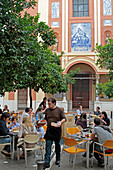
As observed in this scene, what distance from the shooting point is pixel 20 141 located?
23.0 ft

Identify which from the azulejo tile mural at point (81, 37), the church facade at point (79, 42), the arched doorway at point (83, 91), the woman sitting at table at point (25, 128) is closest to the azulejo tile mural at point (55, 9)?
the church facade at point (79, 42)

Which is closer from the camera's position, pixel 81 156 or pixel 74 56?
pixel 81 156

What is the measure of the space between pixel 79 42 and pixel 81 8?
3736 mm

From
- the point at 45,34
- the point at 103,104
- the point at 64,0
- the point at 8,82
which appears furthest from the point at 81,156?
the point at 64,0

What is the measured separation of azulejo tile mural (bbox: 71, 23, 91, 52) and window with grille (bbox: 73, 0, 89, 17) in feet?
4.07

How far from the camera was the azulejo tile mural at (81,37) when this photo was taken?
2145 centimetres

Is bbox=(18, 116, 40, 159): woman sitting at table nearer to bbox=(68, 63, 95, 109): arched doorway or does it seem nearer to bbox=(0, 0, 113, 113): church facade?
bbox=(0, 0, 113, 113): church facade

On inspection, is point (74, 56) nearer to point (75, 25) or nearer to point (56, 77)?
point (75, 25)

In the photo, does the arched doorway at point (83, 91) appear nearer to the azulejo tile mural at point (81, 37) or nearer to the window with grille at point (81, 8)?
the azulejo tile mural at point (81, 37)

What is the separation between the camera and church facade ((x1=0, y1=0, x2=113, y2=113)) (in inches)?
835

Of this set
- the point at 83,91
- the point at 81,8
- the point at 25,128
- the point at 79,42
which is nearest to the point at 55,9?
the point at 81,8

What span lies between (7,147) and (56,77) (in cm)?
670

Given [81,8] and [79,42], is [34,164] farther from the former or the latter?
[81,8]

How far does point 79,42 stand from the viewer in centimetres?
2152
